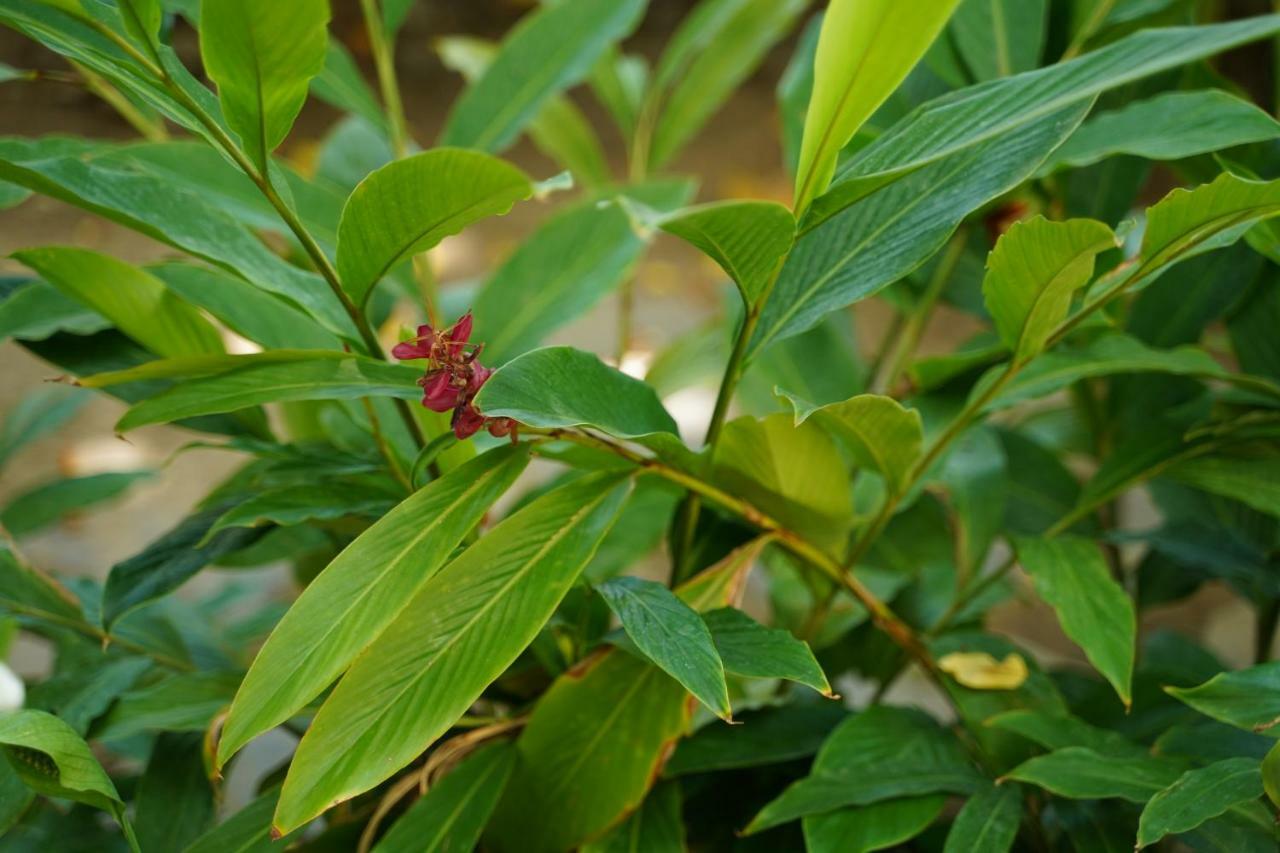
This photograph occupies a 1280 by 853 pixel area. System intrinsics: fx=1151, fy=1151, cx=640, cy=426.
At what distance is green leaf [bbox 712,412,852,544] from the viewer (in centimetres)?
68

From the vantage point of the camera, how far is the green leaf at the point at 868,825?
661 millimetres

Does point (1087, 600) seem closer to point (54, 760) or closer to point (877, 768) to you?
point (877, 768)

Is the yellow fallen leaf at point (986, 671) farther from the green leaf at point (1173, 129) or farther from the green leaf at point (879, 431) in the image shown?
the green leaf at point (1173, 129)

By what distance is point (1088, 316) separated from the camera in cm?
65

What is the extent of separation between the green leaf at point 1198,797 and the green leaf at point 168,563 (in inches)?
20.4

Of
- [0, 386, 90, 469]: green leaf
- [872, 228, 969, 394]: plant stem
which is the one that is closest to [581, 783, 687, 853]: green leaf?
[872, 228, 969, 394]: plant stem

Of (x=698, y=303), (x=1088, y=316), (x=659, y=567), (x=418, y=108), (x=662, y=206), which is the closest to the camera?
(x=1088, y=316)

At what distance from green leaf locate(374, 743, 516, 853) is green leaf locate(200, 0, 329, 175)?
15.3 inches

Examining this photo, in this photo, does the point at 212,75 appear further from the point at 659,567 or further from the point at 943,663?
the point at 659,567

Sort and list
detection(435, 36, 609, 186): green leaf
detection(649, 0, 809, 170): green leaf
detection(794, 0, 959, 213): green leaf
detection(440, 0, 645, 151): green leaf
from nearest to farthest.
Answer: detection(794, 0, 959, 213): green leaf, detection(440, 0, 645, 151): green leaf, detection(649, 0, 809, 170): green leaf, detection(435, 36, 609, 186): green leaf

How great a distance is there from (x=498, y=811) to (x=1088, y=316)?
46cm

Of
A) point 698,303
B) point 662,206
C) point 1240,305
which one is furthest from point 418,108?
point 1240,305

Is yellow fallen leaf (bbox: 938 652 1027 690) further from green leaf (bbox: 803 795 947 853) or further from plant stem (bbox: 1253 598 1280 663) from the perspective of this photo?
plant stem (bbox: 1253 598 1280 663)

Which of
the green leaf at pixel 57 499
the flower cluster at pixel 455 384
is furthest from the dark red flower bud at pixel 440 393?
the green leaf at pixel 57 499
